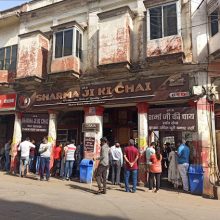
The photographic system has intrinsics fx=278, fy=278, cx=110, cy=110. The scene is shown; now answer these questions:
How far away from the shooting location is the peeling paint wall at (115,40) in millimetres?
12156

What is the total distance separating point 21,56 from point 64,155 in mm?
6019

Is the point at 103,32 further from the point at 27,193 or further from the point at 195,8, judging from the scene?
the point at 27,193

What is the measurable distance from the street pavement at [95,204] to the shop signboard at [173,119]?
2.46 metres

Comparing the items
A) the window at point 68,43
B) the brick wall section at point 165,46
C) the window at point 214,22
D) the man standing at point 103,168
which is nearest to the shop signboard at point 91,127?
the man standing at point 103,168

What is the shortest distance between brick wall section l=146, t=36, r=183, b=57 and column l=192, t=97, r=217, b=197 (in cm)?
227

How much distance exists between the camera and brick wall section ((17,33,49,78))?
14.4m

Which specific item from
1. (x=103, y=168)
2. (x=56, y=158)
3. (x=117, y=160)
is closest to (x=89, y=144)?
(x=117, y=160)

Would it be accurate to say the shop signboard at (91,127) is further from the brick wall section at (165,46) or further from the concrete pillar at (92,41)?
the brick wall section at (165,46)

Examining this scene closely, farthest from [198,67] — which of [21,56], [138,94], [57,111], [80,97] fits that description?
[21,56]

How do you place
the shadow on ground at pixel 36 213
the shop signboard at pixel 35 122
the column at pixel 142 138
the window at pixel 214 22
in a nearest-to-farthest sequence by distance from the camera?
the shadow on ground at pixel 36 213 → the window at pixel 214 22 → the column at pixel 142 138 → the shop signboard at pixel 35 122

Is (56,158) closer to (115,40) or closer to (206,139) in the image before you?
(115,40)

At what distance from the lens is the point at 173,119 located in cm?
1096

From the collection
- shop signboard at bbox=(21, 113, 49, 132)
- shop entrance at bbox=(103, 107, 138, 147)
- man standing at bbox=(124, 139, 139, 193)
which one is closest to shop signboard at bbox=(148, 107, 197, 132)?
man standing at bbox=(124, 139, 139, 193)

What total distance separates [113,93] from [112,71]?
38.8 inches
